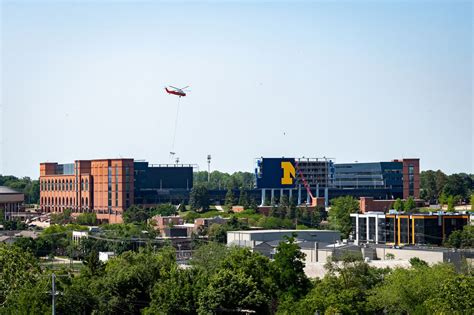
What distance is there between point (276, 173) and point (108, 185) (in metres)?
18.0

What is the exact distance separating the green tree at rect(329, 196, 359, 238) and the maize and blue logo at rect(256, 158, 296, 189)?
49.1ft

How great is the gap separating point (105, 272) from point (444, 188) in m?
79.3

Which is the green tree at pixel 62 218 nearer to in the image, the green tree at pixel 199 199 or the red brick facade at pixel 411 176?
the green tree at pixel 199 199

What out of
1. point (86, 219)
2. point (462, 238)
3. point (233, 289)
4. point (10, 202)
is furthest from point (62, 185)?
point (233, 289)

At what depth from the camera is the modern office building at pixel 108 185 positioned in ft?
336

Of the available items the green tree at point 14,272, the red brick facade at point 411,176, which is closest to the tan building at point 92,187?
the red brick facade at point 411,176

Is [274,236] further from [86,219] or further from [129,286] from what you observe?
[86,219]

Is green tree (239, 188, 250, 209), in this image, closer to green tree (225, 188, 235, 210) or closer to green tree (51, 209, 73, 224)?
green tree (225, 188, 235, 210)

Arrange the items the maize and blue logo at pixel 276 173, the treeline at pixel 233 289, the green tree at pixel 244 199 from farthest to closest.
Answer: the maize and blue logo at pixel 276 173 < the green tree at pixel 244 199 < the treeline at pixel 233 289

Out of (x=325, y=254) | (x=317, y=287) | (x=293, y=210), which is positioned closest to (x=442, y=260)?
(x=325, y=254)

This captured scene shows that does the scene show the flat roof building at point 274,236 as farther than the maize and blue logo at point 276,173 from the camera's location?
No

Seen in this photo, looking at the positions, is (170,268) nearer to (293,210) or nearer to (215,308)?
(215,308)

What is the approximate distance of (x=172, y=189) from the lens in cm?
11038

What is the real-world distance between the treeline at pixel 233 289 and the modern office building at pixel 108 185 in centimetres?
5974
